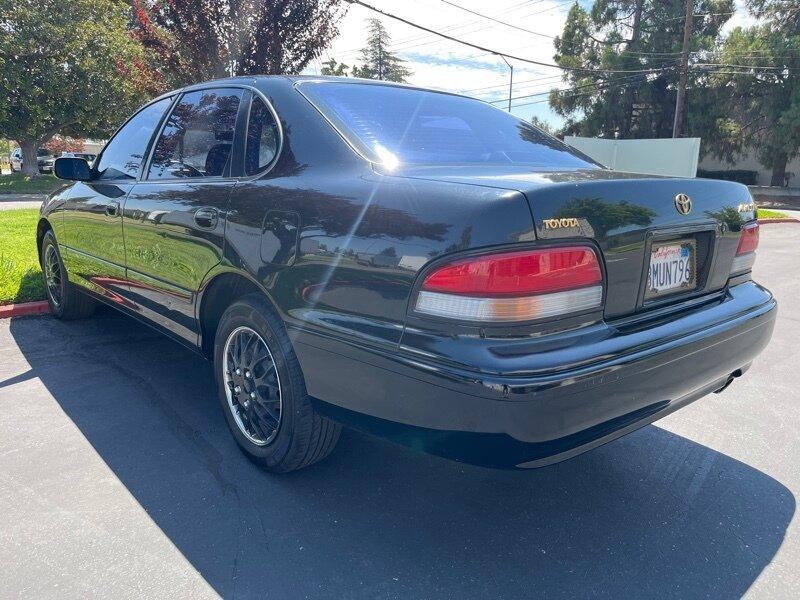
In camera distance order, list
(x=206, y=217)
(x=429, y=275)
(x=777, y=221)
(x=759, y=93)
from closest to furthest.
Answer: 1. (x=429, y=275)
2. (x=206, y=217)
3. (x=777, y=221)
4. (x=759, y=93)

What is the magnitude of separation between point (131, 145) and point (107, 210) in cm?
47

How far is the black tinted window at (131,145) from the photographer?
12.1 feet

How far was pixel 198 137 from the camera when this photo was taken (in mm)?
3201

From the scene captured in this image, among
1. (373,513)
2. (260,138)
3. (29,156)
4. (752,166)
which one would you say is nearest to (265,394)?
(373,513)

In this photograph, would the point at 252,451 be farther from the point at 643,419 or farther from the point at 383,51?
the point at 383,51

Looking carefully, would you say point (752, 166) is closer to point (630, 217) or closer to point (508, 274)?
point (630, 217)

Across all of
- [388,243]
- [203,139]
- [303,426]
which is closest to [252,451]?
[303,426]

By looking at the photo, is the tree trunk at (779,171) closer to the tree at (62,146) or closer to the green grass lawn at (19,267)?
the green grass lawn at (19,267)

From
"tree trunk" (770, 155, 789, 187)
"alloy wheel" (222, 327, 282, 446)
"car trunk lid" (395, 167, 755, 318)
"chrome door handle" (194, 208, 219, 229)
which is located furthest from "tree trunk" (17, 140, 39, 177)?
"tree trunk" (770, 155, 789, 187)

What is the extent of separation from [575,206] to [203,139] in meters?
2.02

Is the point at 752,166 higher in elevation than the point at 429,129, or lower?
lower

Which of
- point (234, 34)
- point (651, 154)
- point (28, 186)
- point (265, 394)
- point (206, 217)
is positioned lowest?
point (28, 186)

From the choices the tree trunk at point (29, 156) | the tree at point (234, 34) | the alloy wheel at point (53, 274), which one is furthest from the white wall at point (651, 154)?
the tree trunk at point (29, 156)

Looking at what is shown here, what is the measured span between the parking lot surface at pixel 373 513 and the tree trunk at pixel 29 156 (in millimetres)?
26138
